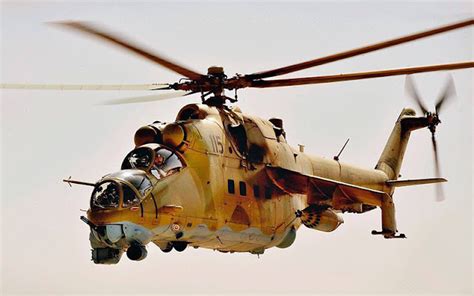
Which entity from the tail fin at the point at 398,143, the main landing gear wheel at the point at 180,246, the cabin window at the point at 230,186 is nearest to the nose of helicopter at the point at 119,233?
the main landing gear wheel at the point at 180,246

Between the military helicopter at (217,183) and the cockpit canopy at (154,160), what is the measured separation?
21 mm

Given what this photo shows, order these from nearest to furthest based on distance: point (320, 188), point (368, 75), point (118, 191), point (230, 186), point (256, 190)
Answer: point (118, 191)
point (368, 75)
point (230, 186)
point (256, 190)
point (320, 188)

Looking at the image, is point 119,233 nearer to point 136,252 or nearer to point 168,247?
point 136,252

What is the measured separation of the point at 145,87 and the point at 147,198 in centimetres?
332

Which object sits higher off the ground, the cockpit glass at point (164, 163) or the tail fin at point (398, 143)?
the tail fin at point (398, 143)

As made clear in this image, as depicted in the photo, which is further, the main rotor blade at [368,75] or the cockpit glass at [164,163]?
the main rotor blade at [368,75]

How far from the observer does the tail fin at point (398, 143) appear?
22.8m

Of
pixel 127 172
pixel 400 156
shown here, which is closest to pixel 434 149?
pixel 400 156

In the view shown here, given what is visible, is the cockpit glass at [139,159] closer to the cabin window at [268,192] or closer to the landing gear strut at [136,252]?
the landing gear strut at [136,252]

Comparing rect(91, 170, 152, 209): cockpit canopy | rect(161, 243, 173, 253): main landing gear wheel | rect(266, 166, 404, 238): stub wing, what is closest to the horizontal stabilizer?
rect(266, 166, 404, 238): stub wing

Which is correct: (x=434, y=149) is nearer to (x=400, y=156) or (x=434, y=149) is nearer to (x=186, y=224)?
(x=400, y=156)

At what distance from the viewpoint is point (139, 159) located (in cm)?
1505

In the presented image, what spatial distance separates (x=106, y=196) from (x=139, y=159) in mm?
1127

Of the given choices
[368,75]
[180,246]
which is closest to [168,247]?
[180,246]
